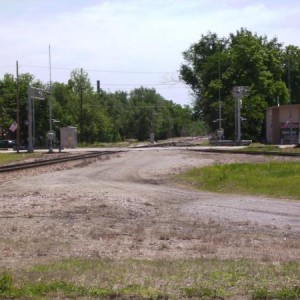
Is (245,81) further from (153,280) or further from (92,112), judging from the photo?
(153,280)

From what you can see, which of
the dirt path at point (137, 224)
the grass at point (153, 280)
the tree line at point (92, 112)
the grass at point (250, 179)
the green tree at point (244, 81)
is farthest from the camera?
the tree line at point (92, 112)

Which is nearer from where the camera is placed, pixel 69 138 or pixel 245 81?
pixel 69 138

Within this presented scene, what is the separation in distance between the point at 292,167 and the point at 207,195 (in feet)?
36.0

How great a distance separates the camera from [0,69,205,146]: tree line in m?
111

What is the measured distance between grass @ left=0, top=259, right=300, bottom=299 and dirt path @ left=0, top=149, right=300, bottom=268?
87cm

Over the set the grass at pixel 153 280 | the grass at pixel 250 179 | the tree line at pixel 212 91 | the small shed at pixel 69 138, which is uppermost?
the tree line at pixel 212 91

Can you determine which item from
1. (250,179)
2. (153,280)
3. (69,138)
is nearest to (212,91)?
(69,138)

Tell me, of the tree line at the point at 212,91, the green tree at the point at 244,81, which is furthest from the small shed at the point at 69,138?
the green tree at the point at 244,81

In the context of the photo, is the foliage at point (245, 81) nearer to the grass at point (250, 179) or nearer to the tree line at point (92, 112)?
the tree line at point (92, 112)

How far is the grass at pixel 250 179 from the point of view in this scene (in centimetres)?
2491

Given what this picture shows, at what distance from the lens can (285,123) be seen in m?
86.8

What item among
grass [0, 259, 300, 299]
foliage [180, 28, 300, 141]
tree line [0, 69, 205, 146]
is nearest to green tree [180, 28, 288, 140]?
foliage [180, 28, 300, 141]

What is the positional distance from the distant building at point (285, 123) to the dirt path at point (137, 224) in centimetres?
6388

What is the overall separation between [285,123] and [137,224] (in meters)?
74.3
